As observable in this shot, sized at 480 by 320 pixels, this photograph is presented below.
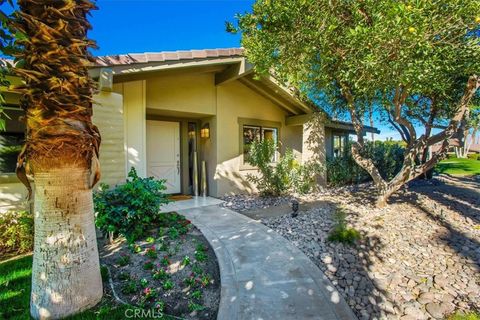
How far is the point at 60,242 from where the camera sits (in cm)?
247

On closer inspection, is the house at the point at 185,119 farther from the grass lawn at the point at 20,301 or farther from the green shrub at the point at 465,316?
the green shrub at the point at 465,316

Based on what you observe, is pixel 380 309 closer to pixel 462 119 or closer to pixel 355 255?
pixel 355 255

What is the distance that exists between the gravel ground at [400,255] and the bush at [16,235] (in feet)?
14.6

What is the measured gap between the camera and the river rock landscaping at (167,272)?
2.88m

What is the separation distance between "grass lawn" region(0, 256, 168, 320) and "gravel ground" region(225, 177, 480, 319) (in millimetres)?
2755

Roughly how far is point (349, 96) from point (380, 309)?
191 inches

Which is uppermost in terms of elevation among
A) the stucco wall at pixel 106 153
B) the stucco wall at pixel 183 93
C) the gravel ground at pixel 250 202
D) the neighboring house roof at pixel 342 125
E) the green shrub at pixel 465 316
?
the stucco wall at pixel 183 93

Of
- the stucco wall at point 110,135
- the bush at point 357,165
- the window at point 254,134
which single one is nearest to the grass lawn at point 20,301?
the stucco wall at point 110,135

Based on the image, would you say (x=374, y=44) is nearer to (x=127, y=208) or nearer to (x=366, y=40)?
(x=366, y=40)

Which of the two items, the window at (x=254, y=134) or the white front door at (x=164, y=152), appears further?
the window at (x=254, y=134)

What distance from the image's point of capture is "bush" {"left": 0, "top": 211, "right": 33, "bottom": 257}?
4250mm

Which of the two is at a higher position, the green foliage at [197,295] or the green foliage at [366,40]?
the green foliage at [366,40]

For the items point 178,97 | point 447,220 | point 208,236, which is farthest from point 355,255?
point 178,97

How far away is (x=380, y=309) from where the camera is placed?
9.80 ft
